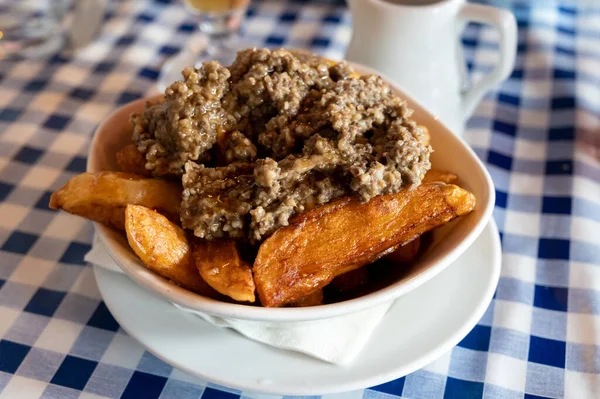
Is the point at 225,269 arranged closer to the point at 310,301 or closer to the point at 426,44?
the point at 310,301

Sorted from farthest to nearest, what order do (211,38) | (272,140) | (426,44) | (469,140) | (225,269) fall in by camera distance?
(211,38)
(469,140)
(426,44)
(272,140)
(225,269)

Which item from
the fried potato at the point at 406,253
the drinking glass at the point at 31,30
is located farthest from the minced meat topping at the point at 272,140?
the drinking glass at the point at 31,30

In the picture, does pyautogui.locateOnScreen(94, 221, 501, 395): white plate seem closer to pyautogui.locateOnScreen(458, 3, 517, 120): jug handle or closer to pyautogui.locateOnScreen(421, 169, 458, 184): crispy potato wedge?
pyautogui.locateOnScreen(421, 169, 458, 184): crispy potato wedge

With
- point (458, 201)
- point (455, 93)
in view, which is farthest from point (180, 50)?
point (458, 201)

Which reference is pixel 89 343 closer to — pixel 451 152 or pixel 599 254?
pixel 451 152

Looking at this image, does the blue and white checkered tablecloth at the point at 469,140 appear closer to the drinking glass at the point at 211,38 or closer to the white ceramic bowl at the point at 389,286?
the drinking glass at the point at 211,38

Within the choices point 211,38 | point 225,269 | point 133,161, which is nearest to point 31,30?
point 211,38

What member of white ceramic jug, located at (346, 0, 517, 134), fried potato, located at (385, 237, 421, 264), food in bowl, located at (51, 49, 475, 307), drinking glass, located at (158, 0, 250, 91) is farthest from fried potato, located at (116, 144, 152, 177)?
drinking glass, located at (158, 0, 250, 91)

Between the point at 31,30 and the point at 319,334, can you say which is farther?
the point at 31,30
